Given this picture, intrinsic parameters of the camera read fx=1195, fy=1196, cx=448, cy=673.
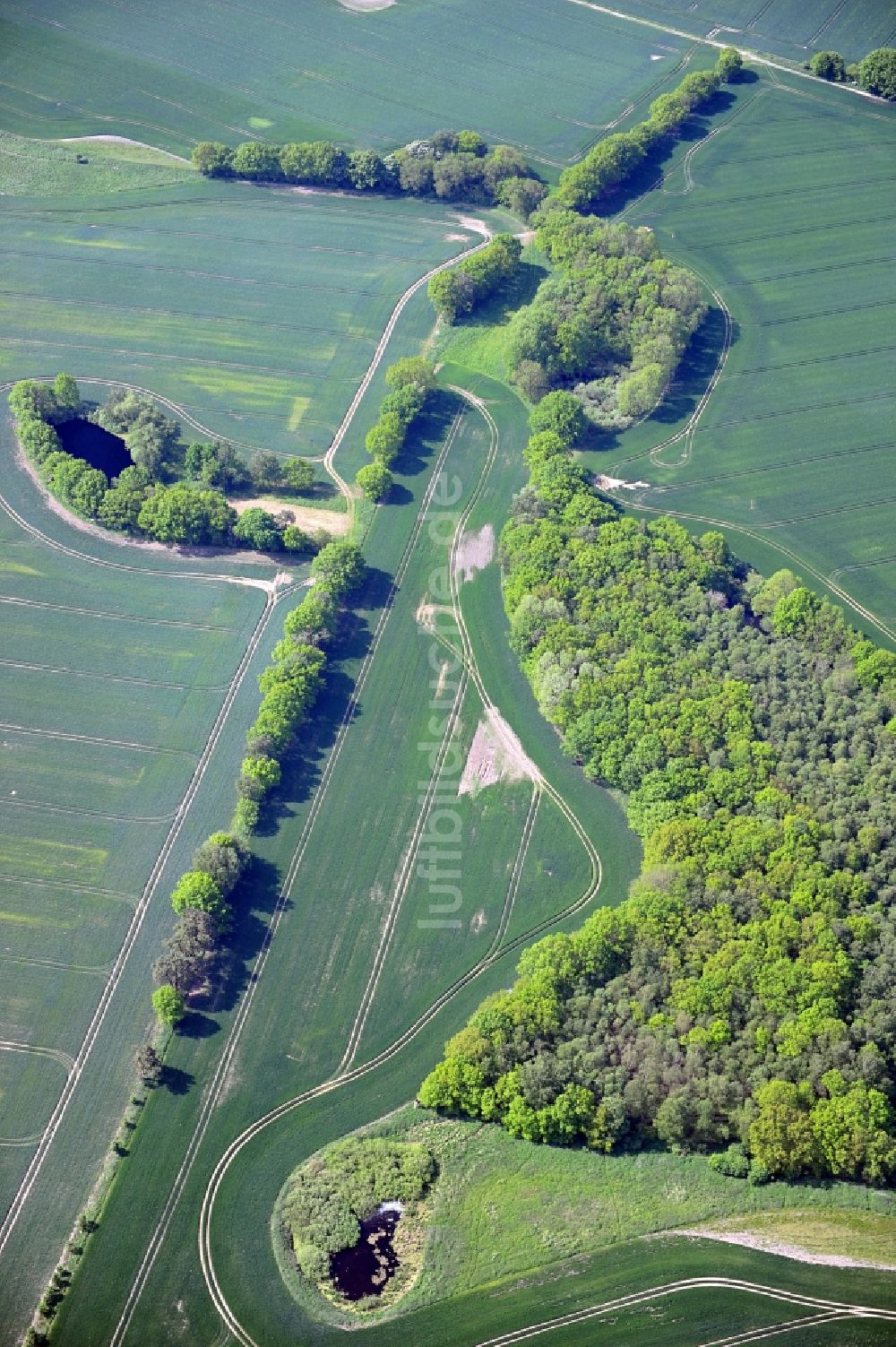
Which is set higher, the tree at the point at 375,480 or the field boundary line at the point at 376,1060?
the tree at the point at 375,480

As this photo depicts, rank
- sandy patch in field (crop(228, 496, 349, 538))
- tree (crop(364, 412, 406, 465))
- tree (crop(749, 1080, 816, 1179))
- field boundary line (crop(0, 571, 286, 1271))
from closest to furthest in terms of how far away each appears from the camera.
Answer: tree (crop(749, 1080, 816, 1179)) → field boundary line (crop(0, 571, 286, 1271)) → sandy patch in field (crop(228, 496, 349, 538)) → tree (crop(364, 412, 406, 465))

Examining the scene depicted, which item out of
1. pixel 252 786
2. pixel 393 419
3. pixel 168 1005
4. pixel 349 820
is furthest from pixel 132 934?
pixel 393 419

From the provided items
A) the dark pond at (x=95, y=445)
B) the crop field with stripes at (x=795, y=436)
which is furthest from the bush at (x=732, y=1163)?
the dark pond at (x=95, y=445)

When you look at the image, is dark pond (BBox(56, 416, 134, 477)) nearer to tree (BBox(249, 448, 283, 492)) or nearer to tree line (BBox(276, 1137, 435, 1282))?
tree (BBox(249, 448, 283, 492))

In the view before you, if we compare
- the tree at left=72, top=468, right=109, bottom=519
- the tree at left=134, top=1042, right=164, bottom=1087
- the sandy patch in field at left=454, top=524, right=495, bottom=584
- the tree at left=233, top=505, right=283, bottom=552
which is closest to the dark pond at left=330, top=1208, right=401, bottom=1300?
the tree at left=134, top=1042, right=164, bottom=1087

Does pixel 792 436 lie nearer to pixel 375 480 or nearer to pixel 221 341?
pixel 375 480

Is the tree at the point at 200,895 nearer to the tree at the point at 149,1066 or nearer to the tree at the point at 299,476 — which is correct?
the tree at the point at 149,1066
